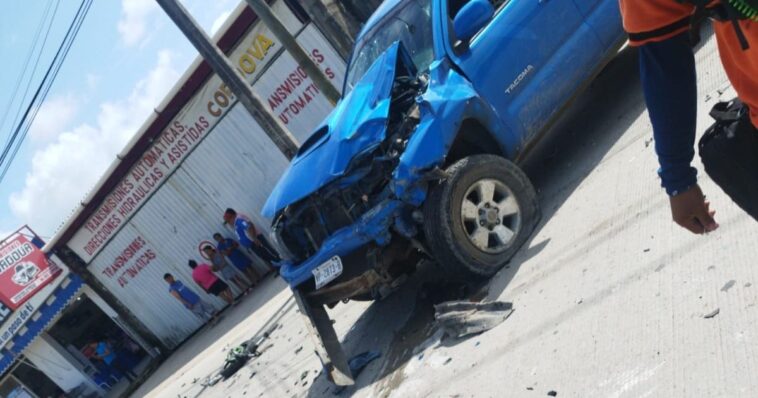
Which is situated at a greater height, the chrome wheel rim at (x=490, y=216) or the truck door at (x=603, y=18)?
the truck door at (x=603, y=18)

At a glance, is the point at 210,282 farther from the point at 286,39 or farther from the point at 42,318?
the point at 286,39

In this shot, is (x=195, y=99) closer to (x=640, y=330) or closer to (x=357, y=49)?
(x=357, y=49)

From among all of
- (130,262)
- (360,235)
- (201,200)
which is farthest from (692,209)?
(130,262)

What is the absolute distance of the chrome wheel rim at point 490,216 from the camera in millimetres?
5523

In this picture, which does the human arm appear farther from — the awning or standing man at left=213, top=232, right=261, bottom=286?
the awning

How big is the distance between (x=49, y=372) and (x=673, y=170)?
A: 19943 millimetres

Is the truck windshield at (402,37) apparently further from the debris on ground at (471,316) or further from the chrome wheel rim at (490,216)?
the debris on ground at (471,316)

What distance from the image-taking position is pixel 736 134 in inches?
79.3

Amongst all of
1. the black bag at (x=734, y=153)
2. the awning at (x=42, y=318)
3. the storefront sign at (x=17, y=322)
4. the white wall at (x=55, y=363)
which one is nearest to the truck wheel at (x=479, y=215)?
the black bag at (x=734, y=153)

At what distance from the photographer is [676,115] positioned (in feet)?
7.07

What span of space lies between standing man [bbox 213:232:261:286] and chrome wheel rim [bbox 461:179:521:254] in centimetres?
1147

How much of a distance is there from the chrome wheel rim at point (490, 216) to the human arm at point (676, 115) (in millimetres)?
3162

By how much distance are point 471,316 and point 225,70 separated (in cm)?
804

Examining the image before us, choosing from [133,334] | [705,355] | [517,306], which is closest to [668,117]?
[705,355]
